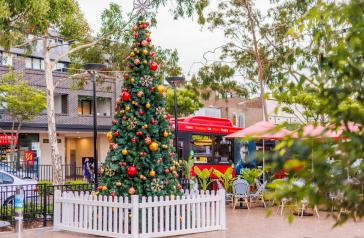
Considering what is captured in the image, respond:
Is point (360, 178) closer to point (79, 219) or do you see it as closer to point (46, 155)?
point (79, 219)

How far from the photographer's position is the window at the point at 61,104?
41.1m

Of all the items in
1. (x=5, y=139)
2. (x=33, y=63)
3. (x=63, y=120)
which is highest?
(x=33, y=63)

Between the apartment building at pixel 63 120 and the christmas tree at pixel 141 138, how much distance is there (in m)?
25.4

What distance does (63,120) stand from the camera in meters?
40.6

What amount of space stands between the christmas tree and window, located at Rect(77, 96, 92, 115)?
1271 inches

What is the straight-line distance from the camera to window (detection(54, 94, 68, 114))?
41094 millimetres

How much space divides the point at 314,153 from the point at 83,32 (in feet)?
62.8

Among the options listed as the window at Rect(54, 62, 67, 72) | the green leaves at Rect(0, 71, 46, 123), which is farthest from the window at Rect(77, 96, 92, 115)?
the green leaves at Rect(0, 71, 46, 123)

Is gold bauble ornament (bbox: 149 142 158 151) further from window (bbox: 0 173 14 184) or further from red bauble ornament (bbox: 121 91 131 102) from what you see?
window (bbox: 0 173 14 184)

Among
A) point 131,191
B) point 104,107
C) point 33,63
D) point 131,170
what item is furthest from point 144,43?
point 104,107

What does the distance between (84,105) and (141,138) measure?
33456mm

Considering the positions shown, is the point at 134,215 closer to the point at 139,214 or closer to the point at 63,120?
the point at 139,214

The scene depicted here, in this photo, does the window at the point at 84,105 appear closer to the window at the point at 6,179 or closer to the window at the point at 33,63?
the window at the point at 33,63

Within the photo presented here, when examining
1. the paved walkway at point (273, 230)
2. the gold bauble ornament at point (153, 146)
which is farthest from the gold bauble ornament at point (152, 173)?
the paved walkway at point (273, 230)
